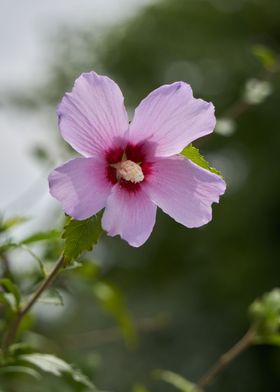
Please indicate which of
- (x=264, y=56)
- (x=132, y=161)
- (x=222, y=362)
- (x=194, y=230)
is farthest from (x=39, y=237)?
(x=194, y=230)

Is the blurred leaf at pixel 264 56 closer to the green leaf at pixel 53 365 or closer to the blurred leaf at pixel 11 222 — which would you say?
the blurred leaf at pixel 11 222

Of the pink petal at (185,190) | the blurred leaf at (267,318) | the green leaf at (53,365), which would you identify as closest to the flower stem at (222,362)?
the blurred leaf at (267,318)

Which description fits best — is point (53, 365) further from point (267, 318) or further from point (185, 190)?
point (267, 318)

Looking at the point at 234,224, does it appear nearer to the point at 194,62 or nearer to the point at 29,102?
the point at 194,62

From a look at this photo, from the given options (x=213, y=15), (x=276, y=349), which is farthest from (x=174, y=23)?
(x=276, y=349)

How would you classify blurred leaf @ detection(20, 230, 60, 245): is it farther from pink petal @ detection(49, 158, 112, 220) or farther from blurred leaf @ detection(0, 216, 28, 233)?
pink petal @ detection(49, 158, 112, 220)

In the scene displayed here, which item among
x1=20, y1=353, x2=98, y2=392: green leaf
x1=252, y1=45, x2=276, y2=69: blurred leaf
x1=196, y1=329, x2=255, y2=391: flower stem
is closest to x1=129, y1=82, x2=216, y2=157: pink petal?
x1=20, y1=353, x2=98, y2=392: green leaf
